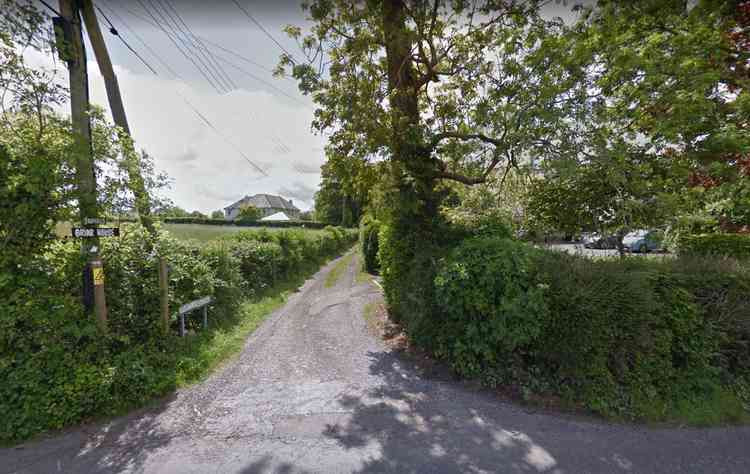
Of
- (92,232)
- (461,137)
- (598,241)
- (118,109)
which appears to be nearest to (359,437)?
(92,232)

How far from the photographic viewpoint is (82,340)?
329 centimetres

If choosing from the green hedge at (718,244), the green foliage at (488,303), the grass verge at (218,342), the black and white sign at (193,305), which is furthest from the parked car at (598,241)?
the black and white sign at (193,305)

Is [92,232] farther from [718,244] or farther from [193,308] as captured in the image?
[718,244]

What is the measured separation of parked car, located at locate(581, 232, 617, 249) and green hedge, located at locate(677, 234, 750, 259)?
1.29 meters

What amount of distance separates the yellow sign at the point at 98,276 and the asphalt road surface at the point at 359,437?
159cm

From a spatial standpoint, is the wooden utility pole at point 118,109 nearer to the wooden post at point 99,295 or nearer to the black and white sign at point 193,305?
the wooden post at point 99,295

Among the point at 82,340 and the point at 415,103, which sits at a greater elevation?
the point at 415,103

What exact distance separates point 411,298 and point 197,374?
3.29 metres

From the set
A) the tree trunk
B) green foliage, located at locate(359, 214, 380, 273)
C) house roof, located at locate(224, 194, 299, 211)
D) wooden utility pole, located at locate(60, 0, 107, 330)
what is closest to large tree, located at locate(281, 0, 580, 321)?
the tree trunk

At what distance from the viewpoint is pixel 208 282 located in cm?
530

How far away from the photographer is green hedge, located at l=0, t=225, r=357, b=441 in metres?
2.80

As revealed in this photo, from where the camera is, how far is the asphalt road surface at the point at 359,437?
238 cm

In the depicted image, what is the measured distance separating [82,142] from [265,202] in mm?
61586

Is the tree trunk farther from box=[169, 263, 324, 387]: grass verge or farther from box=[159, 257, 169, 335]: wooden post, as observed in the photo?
box=[159, 257, 169, 335]: wooden post
